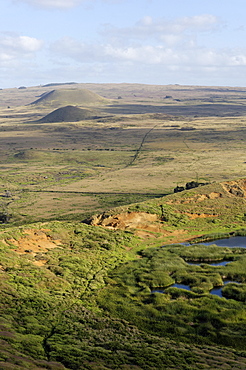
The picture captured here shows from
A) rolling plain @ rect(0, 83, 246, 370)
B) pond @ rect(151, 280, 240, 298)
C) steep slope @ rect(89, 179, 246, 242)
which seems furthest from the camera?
steep slope @ rect(89, 179, 246, 242)

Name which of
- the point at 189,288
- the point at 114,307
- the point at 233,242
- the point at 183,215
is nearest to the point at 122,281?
the point at 114,307

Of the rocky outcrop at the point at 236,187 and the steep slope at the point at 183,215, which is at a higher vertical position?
the rocky outcrop at the point at 236,187

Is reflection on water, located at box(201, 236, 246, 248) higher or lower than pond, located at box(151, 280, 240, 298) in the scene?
higher

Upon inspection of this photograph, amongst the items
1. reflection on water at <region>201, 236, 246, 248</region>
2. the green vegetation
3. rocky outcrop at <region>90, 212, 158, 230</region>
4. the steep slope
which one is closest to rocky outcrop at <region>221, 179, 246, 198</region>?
the steep slope

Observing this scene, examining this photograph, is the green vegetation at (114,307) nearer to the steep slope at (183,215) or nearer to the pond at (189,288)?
the pond at (189,288)

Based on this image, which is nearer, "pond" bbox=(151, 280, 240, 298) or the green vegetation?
the green vegetation

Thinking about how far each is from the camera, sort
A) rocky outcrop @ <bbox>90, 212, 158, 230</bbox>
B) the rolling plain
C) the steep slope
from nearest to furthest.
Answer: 1. the rolling plain
2. rocky outcrop @ <bbox>90, 212, 158, 230</bbox>
3. the steep slope

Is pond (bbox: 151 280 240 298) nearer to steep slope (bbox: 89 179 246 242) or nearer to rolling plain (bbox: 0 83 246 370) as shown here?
rolling plain (bbox: 0 83 246 370)

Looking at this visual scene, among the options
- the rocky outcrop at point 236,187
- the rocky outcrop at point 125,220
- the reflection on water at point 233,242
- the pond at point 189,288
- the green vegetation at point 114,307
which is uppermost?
the rocky outcrop at point 236,187

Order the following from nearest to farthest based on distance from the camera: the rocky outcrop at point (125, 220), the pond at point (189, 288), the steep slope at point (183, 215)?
the pond at point (189, 288) → the rocky outcrop at point (125, 220) → the steep slope at point (183, 215)

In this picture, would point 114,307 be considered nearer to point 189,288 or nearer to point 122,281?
point 122,281

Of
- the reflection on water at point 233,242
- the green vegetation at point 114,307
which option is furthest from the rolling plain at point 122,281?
the reflection on water at point 233,242
